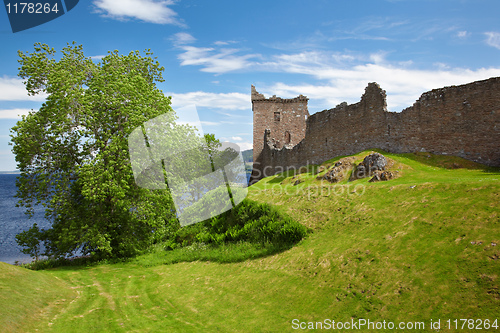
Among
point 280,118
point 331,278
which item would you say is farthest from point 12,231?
point 331,278

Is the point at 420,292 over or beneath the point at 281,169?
beneath

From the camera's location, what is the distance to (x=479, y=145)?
58.7 ft

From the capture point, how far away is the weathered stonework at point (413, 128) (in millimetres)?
17688

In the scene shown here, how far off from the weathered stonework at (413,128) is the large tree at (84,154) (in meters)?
14.1

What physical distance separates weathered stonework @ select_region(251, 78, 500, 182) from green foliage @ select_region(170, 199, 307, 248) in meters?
10.5

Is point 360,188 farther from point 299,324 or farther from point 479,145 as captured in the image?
point 299,324

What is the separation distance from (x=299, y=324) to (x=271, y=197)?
447 inches

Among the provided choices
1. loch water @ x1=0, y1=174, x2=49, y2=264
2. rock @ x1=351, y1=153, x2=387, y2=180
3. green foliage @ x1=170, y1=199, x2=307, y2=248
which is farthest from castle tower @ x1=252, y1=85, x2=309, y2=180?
loch water @ x1=0, y1=174, x2=49, y2=264

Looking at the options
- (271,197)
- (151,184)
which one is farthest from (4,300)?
(271,197)

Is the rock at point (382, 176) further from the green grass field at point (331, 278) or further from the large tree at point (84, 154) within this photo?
the large tree at point (84, 154)

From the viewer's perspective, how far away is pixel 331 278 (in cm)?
1083

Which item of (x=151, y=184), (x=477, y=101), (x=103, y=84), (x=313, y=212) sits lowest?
(x=313, y=212)

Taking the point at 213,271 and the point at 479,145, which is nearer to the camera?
the point at 213,271

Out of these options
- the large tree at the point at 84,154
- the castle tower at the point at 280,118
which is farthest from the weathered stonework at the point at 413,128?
the large tree at the point at 84,154
